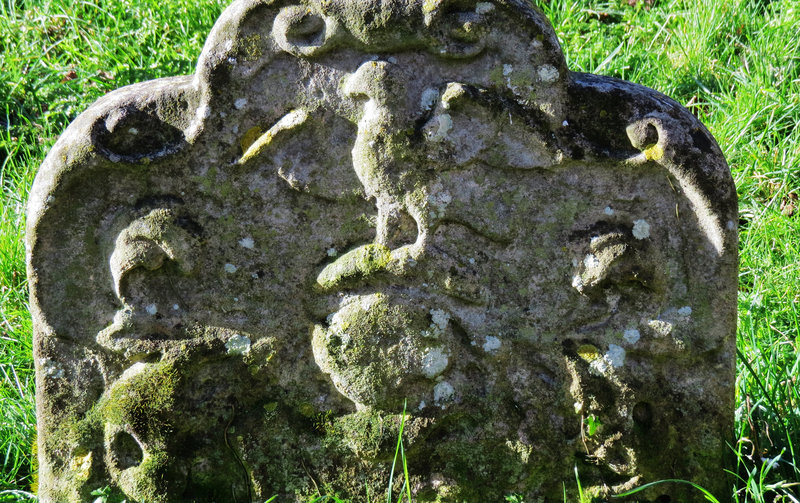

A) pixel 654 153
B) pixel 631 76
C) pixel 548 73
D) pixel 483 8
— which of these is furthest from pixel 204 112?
pixel 631 76

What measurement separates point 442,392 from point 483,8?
1.02 meters

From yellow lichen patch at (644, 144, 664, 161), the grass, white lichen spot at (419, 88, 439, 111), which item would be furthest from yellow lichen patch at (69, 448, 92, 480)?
yellow lichen patch at (644, 144, 664, 161)

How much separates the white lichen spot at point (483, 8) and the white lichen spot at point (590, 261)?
690 mm

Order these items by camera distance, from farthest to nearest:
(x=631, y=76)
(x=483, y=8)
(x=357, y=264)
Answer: (x=631, y=76) → (x=357, y=264) → (x=483, y=8)

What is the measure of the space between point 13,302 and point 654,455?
251cm

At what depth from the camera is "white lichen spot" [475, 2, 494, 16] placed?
2.14 metres

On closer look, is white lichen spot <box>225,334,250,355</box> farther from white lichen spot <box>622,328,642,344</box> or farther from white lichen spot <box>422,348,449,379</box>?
white lichen spot <box>622,328,642,344</box>

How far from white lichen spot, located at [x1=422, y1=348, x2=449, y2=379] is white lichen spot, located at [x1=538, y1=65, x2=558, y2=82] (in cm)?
76

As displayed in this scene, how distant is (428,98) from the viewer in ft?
7.22

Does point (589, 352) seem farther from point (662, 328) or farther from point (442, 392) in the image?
point (442, 392)

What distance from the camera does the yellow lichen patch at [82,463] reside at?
237cm

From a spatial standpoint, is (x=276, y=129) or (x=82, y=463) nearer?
(x=276, y=129)

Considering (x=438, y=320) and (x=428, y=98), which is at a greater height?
(x=428, y=98)

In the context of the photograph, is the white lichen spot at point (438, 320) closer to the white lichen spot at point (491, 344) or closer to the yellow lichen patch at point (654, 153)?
the white lichen spot at point (491, 344)
